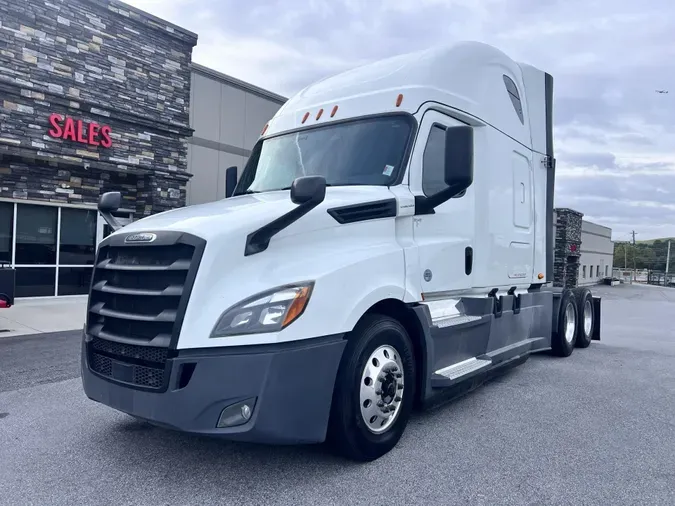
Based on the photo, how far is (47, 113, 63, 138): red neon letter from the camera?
13234mm

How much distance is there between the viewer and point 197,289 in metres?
3.41

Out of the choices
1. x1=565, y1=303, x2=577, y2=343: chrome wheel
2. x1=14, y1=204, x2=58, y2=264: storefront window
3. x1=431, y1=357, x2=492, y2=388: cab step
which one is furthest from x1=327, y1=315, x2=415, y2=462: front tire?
x1=14, y1=204, x2=58, y2=264: storefront window

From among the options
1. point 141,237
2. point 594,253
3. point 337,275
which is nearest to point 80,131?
point 141,237

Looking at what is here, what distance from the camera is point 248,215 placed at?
150 inches

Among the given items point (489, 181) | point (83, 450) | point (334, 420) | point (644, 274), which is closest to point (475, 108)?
point (489, 181)

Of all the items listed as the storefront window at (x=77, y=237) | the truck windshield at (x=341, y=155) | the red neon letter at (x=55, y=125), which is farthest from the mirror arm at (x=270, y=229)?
the storefront window at (x=77, y=237)

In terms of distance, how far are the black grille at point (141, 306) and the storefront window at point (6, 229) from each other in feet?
36.2

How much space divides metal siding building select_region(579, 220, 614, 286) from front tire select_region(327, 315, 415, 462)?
33943mm

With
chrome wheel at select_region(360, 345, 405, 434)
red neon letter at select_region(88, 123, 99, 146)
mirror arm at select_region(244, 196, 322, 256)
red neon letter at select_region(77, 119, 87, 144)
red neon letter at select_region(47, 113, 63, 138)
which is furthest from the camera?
red neon letter at select_region(88, 123, 99, 146)

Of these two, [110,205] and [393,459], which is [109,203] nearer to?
[110,205]

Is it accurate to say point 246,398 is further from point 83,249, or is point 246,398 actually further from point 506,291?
point 83,249

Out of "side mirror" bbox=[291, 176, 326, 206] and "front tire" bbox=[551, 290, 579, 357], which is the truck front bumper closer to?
"side mirror" bbox=[291, 176, 326, 206]

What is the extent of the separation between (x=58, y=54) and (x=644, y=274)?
7325 cm

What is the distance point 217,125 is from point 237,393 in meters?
15.8
